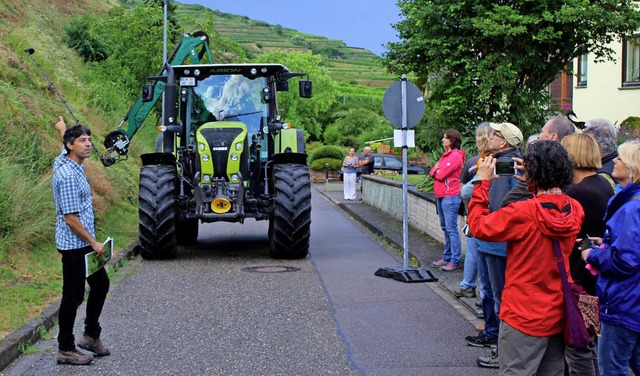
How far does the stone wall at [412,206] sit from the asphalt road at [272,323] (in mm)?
1677

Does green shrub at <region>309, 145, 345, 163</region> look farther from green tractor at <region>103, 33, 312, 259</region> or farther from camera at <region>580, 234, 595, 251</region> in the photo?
camera at <region>580, 234, 595, 251</region>

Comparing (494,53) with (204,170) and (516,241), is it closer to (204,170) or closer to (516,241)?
(204,170)

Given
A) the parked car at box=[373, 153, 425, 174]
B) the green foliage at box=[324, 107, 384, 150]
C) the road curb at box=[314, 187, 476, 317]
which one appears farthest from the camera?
the green foliage at box=[324, 107, 384, 150]

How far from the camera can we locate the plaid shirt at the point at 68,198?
23.4 ft

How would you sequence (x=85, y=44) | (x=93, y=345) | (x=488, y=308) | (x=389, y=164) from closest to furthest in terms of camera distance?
(x=93, y=345) → (x=488, y=308) → (x=85, y=44) → (x=389, y=164)

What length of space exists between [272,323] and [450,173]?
13.3ft

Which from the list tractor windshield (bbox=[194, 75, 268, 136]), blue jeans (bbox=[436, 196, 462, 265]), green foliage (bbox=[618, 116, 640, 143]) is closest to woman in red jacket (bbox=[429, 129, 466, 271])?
blue jeans (bbox=[436, 196, 462, 265])

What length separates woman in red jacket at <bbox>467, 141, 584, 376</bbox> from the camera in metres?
4.84

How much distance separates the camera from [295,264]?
43.8ft

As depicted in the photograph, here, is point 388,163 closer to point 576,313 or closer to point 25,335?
point 25,335

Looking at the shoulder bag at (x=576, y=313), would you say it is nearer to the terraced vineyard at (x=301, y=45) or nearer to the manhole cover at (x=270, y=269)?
the manhole cover at (x=270, y=269)

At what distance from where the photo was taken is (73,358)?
23.6ft

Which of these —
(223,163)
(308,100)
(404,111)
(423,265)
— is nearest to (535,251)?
(404,111)

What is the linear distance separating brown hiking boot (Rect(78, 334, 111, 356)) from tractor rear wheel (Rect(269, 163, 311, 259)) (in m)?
6.03
